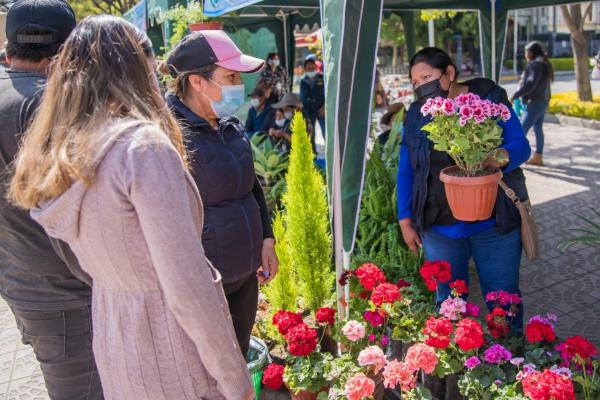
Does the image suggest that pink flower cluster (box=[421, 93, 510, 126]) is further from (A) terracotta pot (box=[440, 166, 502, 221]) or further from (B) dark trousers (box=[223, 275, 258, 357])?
(B) dark trousers (box=[223, 275, 258, 357])

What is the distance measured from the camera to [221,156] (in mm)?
2182

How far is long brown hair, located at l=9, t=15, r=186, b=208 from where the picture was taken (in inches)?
48.1

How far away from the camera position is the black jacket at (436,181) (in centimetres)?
260

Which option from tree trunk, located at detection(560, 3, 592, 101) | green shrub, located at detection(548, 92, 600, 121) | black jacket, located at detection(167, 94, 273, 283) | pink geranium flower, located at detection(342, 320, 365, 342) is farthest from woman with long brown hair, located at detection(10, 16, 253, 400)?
green shrub, located at detection(548, 92, 600, 121)

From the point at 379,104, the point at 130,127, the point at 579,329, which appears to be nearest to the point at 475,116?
the point at 130,127

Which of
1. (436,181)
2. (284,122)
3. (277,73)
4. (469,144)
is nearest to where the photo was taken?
(469,144)

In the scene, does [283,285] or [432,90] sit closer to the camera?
[432,90]

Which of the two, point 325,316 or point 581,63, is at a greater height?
point 581,63

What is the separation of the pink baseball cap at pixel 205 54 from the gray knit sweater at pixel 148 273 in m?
1.01

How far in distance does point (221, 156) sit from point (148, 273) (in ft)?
3.11

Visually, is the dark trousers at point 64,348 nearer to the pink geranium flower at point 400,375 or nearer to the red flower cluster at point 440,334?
the pink geranium flower at point 400,375

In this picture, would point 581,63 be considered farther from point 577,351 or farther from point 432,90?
point 577,351

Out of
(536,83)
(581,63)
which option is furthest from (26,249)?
(581,63)

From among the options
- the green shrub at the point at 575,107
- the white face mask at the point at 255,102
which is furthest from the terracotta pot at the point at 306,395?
the green shrub at the point at 575,107
